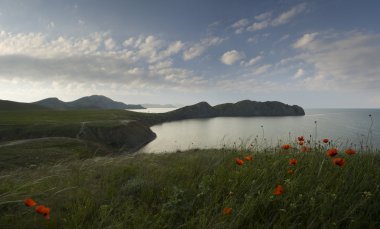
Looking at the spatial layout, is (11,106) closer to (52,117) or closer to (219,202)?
(52,117)

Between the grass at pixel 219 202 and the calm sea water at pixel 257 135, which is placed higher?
the grass at pixel 219 202

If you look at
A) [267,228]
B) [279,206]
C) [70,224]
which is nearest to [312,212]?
[279,206]

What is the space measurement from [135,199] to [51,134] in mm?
65320

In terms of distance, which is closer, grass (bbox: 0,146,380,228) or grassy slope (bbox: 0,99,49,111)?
grass (bbox: 0,146,380,228)

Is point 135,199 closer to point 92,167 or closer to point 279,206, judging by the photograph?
point 279,206

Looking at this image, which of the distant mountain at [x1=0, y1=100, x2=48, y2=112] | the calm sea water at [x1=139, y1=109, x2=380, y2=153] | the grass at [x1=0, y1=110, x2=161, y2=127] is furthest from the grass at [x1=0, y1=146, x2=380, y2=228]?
the distant mountain at [x1=0, y1=100, x2=48, y2=112]

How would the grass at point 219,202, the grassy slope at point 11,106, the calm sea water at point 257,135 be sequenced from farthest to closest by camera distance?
the grassy slope at point 11,106
the calm sea water at point 257,135
the grass at point 219,202

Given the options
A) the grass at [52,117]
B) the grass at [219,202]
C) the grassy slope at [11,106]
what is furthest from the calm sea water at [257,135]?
the grassy slope at [11,106]

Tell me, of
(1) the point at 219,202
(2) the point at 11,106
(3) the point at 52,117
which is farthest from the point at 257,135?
(2) the point at 11,106

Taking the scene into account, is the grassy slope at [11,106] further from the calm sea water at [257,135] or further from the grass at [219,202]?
the grass at [219,202]

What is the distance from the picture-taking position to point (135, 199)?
13.3 ft

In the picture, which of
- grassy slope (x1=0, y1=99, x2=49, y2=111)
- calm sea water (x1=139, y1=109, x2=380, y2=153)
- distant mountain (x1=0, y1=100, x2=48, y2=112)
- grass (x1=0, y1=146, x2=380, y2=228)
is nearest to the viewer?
grass (x1=0, y1=146, x2=380, y2=228)

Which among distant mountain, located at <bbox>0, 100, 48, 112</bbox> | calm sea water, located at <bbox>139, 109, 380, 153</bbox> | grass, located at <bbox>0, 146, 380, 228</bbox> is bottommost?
calm sea water, located at <bbox>139, 109, 380, 153</bbox>

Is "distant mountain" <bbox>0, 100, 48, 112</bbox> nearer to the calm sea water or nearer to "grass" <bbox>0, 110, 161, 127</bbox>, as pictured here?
"grass" <bbox>0, 110, 161, 127</bbox>
